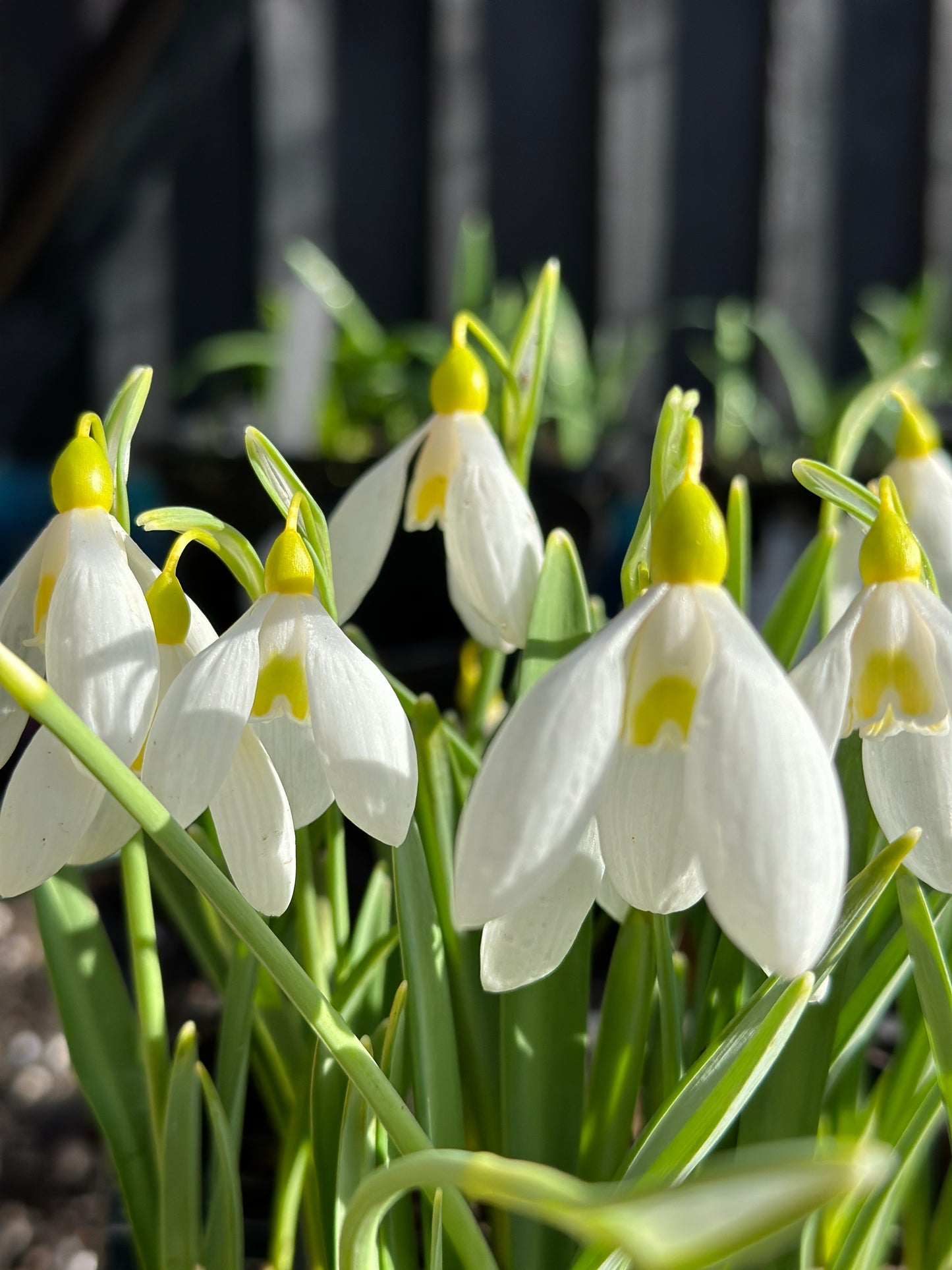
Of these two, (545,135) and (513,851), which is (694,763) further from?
(545,135)

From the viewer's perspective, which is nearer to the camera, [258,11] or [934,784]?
[934,784]

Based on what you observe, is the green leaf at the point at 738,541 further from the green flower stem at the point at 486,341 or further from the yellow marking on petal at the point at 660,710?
the yellow marking on petal at the point at 660,710

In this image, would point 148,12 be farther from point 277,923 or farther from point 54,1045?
point 277,923

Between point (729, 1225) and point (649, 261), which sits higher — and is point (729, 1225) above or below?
below

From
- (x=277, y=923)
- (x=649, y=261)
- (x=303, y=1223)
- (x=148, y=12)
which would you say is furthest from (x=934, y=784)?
(x=649, y=261)

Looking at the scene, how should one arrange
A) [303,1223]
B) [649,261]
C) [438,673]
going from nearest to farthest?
1. [303,1223]
2. [438,673]
3. [649,261]

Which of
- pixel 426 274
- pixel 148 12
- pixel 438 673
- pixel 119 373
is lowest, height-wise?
pixel 438 673
